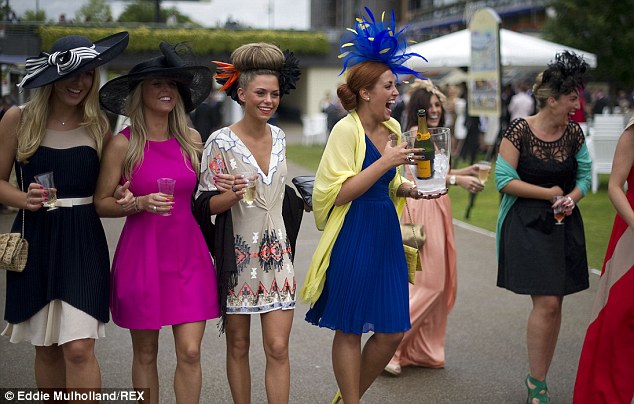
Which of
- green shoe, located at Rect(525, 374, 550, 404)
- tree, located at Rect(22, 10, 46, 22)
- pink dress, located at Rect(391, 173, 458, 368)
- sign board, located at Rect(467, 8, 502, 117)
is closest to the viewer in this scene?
green shoe, located at Rect(525, 374, 550, 404)

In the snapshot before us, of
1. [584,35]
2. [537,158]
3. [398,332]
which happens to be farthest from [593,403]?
[584,35]

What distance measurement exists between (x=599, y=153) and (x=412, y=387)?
11.2 meters

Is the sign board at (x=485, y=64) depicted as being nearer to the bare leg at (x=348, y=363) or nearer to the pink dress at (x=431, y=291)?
the pink dress at (x=431, y=291)

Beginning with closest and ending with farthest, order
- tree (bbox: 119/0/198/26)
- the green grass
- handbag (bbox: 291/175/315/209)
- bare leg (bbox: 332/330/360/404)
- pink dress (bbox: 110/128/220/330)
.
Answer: pink dress (bbox: 110/128/220/330)
bare leg (bbox: 332/330/360/404)
handbag (bbox: 291/175/315/209)
the green grass
tree (bbox: 119/0/198/26)

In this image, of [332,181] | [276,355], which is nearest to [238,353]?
[276,355]

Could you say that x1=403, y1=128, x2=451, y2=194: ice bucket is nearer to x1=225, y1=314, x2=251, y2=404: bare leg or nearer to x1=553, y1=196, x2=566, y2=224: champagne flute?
x1=553, y1=196, x2=566, y2=224: champagne flute

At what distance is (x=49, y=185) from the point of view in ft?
13.0

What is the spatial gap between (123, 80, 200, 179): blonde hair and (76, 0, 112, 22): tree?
39311mm

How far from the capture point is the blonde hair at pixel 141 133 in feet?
13.7

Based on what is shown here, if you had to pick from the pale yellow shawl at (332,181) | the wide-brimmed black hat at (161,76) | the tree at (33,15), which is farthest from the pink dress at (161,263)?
the tree at (33,15)

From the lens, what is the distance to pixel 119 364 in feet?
19.5

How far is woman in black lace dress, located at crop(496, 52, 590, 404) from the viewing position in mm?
5117

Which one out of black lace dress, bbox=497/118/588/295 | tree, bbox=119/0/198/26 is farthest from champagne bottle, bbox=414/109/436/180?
tree, bbox=119/0/198/26

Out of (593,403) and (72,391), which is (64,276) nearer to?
(72,391)
